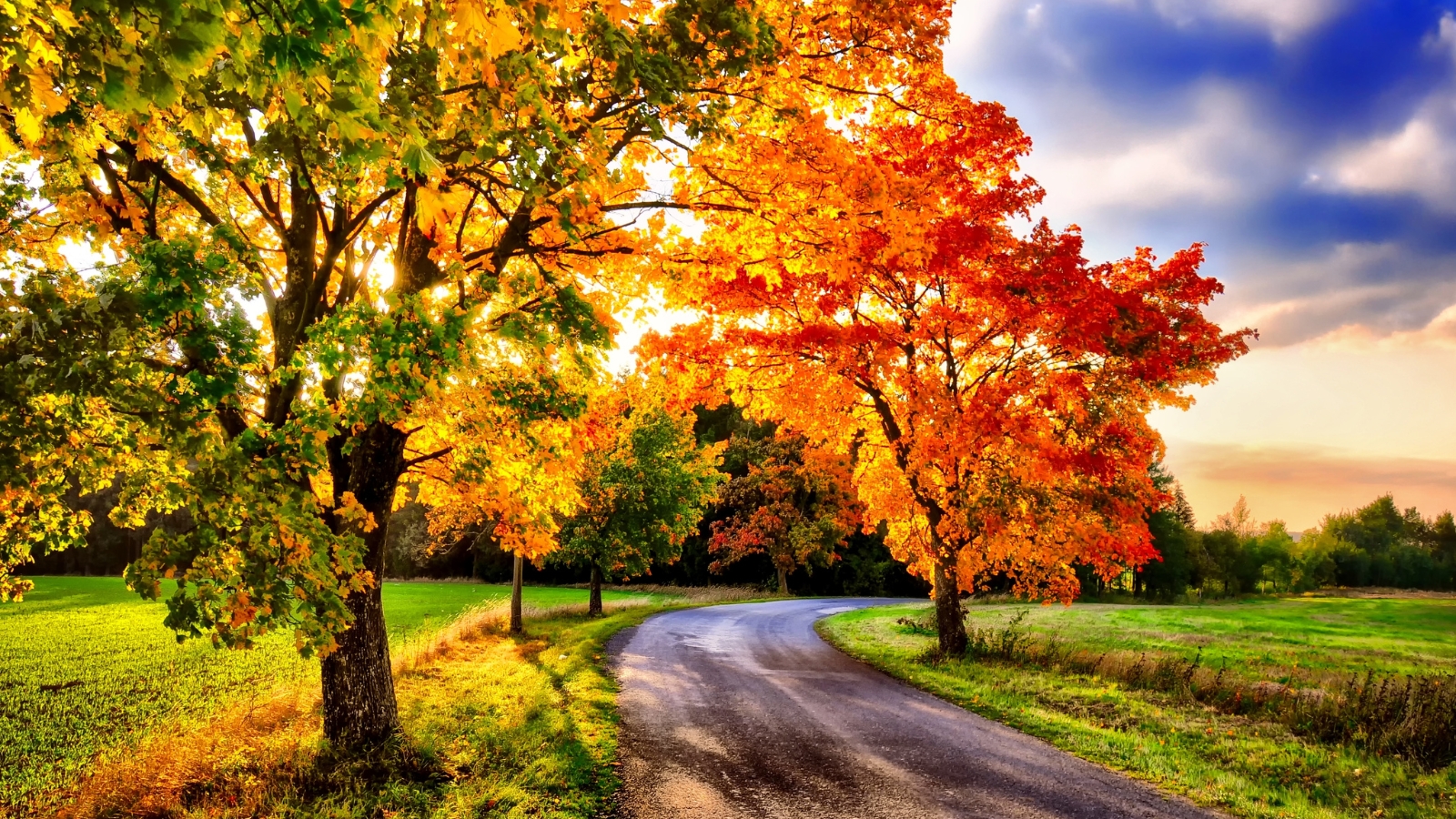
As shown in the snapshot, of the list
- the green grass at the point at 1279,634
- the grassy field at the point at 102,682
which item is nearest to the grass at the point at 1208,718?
the green grass at the point at 1279,634

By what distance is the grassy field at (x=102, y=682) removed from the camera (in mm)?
10086

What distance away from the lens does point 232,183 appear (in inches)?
328

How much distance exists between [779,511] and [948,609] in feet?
97.9

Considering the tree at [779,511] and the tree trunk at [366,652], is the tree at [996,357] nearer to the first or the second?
the tree trunk at [366,652]

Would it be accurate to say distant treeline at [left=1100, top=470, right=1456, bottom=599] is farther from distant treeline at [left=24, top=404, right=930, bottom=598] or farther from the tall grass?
the tall grass

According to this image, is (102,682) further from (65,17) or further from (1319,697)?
(1319,697)

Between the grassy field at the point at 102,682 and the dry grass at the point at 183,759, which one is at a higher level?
the dry grass at the point at 183,759

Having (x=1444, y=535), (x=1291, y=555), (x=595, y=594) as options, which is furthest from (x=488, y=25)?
(x=1444, y=535)

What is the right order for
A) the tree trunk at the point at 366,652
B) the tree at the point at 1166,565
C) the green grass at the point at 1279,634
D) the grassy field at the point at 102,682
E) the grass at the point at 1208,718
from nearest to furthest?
the grass at the point at 1208,718
the tree trunk at the point at 366,652
the grassy field at the point at 102,682
the green grass at the point at 1279,634
the tree at the point at 1166,565

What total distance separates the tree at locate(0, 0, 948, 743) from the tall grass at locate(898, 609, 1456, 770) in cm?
1027

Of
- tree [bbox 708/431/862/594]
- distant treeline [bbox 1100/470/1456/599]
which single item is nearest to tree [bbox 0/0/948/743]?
tree [bbox 708/431/862/594]

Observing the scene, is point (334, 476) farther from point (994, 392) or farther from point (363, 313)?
point (994, 392)

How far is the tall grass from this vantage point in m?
8.24

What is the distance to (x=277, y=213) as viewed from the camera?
25.5ft
